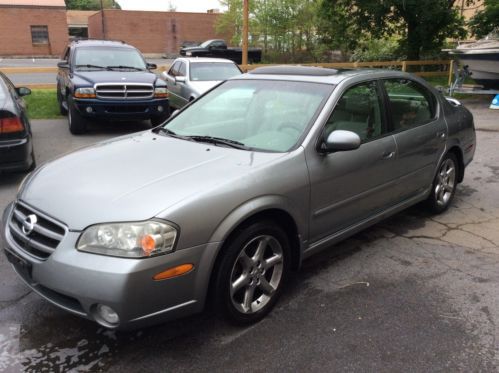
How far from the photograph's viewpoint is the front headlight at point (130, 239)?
255 cm

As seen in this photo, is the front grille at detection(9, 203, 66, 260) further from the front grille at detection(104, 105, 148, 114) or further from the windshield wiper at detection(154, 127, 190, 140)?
the front grille at detection(104, 105, 148, 114)

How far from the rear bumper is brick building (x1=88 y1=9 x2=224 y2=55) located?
45756mm

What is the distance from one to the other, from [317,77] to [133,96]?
6301 millimetres

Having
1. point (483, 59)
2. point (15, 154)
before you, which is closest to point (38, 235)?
point (15, 154)

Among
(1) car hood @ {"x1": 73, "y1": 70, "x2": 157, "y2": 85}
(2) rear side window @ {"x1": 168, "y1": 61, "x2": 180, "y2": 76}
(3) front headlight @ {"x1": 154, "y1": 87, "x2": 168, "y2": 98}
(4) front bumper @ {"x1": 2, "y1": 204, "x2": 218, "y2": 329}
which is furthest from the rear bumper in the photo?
(2) rear side window @ {"x1": 168, "y1": 61, "x2": 180, "y2": 76}

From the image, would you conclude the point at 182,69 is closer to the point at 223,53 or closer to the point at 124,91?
the point at 124,91

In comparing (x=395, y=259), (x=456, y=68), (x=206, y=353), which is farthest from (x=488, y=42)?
(x=206, y=353)

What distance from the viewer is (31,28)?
4553cm

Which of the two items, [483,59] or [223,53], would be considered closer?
[483,59]

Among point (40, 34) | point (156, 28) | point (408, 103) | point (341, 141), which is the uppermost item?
point (156, 28)

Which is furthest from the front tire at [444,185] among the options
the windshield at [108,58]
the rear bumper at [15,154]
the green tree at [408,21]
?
the green tree at [408,21]

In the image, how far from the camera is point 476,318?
3234 mm

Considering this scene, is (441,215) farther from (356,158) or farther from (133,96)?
(133,96)

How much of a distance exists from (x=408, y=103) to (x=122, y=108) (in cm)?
637
